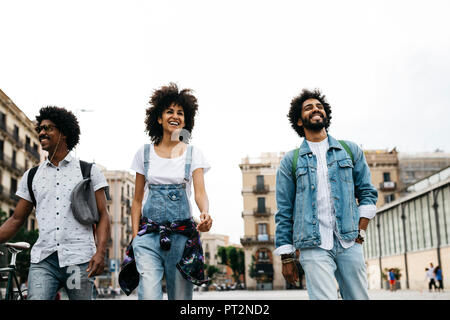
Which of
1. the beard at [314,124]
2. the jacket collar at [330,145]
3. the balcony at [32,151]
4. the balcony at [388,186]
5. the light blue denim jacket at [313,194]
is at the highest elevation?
the balcony at [32,151]

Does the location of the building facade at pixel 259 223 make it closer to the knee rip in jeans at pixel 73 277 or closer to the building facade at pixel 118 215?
the building facade at pixel 118 215

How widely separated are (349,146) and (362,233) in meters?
0.63

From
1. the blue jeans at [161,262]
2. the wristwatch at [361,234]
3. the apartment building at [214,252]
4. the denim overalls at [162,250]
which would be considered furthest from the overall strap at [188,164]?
the apartment building at [214,252]

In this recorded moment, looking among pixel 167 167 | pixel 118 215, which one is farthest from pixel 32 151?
pixel 167 167

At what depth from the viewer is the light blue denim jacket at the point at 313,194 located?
3.72 m

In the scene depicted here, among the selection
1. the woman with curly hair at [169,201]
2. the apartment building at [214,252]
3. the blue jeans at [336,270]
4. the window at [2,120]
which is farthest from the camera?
the apartment building at [214,252]

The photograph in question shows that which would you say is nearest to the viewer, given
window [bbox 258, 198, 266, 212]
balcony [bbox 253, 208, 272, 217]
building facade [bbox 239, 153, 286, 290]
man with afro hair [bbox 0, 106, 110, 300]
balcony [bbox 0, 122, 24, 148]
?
man with afro hair [bbox 0, 106, 110, 300]

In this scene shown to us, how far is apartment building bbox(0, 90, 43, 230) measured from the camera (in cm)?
4081

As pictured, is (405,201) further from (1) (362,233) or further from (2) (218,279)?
(2) (218,279)

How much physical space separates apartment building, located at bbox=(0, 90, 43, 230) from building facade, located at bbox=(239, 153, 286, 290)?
2525 centimetres

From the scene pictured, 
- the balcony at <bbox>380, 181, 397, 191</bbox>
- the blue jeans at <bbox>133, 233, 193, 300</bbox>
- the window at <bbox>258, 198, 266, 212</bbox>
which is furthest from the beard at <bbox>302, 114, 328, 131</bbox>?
the window at <bbox>258, 198, 266, 212</bbox>

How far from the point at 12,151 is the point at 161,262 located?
41.8 m

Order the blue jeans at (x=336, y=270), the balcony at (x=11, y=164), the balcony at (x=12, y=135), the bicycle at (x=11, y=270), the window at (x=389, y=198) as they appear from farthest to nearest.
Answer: the window at (x=389, y=198)
the balcony at (x=11, y=164)
the balcony at (x=12, y=135)
the bicycle at (x=11, y=270)
the blue jeans at (x=336, y=270)

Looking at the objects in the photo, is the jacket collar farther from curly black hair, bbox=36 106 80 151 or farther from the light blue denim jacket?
curly black hair, bbox=36 106 80 151
